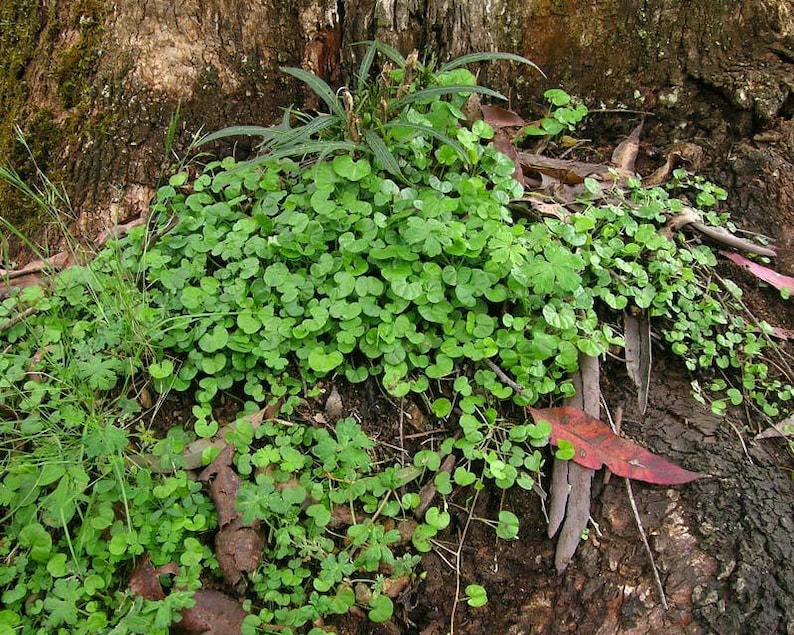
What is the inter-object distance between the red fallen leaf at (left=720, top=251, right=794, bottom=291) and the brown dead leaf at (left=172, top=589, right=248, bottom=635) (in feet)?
7.42

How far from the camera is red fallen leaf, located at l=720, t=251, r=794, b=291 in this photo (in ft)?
8.89

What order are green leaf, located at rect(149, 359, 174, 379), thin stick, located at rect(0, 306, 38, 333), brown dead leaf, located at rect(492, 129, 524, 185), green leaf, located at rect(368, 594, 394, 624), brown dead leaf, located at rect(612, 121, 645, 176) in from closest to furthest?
green leaf, located at rect(368, 594, 394, 624) → green leaf, located at rect(149, 359, 174, 379) → thin stick, located at rect(0, 306, 38, 333) → brown dead leaf, located at rect(492, 129, 524, 185) → brown dead leaf, located at rect(612, 121, 645, 176)

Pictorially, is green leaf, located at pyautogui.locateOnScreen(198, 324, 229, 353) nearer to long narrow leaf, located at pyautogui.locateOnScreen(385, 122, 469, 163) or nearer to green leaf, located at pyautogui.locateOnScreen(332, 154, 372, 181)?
green leaf, located at pyautogui.locateOnScreen(332, 154, 372, 181)

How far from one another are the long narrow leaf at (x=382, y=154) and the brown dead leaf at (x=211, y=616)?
1486 millimetres

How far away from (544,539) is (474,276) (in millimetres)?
905

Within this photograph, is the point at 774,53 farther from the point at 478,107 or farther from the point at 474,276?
the point at 474,276

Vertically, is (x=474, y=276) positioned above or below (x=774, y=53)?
below

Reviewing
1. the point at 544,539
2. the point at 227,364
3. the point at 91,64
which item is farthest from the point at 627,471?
the point at 91,64

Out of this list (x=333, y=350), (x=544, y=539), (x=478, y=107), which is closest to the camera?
(x=544, y=539)

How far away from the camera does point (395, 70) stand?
8.92 feet

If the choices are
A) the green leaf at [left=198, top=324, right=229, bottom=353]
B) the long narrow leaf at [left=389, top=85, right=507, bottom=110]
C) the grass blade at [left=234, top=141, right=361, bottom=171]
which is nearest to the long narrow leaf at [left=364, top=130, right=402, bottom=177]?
the grass blade at [left=234, top=141, right=361, bottom=171]

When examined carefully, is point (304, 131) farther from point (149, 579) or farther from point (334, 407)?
point (149, 579)

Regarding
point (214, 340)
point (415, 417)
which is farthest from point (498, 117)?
point (214, 340)

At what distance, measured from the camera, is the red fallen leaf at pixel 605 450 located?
7.33 feet
